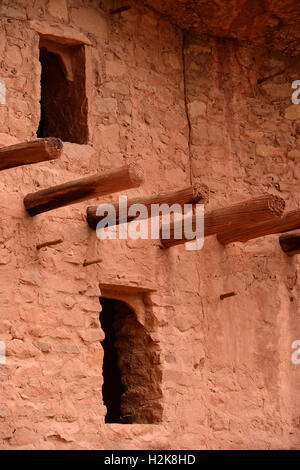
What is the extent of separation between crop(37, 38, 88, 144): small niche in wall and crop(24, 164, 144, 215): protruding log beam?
93cm

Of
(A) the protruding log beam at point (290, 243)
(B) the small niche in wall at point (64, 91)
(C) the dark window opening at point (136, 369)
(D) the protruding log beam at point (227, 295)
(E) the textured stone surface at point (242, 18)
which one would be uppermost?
(E) the textured stone surface at point (242, 18)

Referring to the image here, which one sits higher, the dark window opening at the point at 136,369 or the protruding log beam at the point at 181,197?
the protruding log beam at the point at 181,197

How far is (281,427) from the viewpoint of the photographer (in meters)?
7.51

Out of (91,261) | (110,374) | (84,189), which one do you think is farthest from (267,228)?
(110,374)

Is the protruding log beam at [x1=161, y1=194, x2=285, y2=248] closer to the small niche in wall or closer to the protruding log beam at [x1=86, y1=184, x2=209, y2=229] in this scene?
the protruding log beam at [x1=86, y1=184, x2=209, y2=229]

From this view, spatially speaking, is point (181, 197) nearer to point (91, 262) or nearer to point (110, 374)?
point (91, 262)

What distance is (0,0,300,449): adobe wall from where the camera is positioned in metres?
6.38

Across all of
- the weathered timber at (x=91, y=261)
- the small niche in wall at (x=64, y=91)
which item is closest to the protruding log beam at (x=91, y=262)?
the weathered timber at (x=91, y=261)

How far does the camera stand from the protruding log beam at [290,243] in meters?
7.84

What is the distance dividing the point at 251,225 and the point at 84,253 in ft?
4.37

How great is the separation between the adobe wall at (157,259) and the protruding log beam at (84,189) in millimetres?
161

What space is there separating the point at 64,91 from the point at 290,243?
223 cm

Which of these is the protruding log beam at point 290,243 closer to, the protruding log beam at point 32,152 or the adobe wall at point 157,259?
the adobe wall at point 157,259

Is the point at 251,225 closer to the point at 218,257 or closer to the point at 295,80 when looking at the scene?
the point at 218,257
